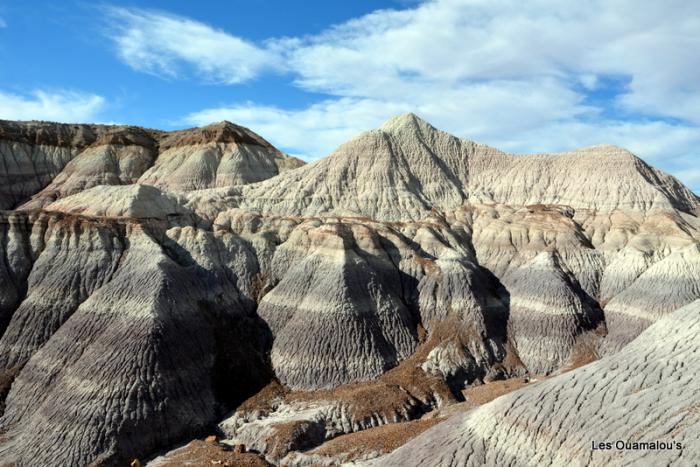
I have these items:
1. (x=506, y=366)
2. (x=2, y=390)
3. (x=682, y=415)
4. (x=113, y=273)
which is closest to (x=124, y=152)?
(x=113, y=273)

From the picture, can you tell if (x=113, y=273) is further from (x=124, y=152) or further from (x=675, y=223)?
(x=124, y=152)

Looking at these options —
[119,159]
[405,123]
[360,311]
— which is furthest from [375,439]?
[119,159]

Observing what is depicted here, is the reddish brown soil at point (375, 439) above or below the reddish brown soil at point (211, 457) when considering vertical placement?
below

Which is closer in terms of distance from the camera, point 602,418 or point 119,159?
point 602,418

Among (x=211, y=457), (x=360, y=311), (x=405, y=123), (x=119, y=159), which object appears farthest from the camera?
(x=119, y=159)

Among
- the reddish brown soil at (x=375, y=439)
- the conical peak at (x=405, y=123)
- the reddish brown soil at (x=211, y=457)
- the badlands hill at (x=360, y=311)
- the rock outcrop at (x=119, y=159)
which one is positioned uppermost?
the rock outcrop at (x=119, y=159)

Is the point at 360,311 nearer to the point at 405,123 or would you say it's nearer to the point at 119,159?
the point at 405,123

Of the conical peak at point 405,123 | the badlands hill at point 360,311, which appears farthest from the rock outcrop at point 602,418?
the conical peak at point 405,123

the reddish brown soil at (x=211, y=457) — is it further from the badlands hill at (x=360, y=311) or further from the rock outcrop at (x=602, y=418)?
the rock outcrop at (x=602, y=418)
